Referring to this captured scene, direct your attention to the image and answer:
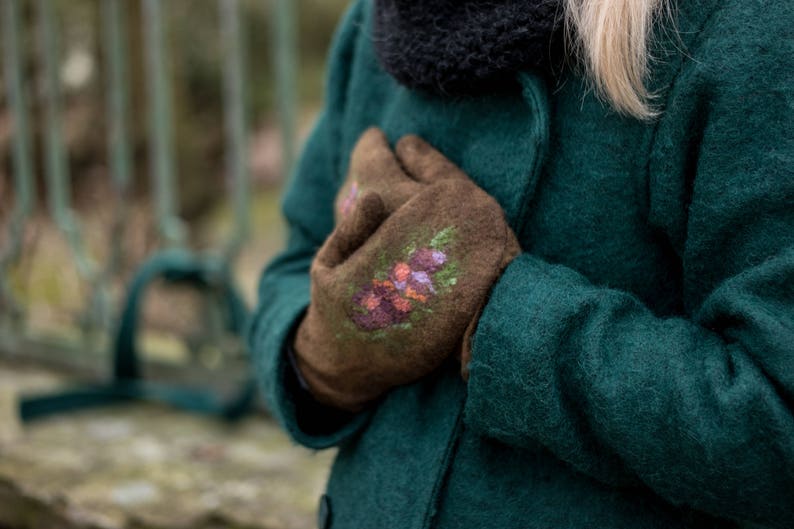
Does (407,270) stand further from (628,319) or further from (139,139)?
(139,139)

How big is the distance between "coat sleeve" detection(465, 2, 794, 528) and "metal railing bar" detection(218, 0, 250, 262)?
144 centimetres

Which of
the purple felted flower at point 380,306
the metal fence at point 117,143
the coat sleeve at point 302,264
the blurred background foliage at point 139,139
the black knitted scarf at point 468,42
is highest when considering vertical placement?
the black knitted scarf at point 468,42

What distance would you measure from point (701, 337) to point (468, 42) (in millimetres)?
401

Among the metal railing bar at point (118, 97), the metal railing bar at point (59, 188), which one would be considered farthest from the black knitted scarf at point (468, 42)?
the metal railing bar at point (59, 188)

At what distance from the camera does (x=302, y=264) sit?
145cm

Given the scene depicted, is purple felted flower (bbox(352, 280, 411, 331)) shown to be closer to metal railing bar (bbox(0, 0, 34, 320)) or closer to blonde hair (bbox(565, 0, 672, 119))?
blonde hair (bbox(565, 0, 672, 119))

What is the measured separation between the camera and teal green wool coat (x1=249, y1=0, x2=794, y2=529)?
92 cm

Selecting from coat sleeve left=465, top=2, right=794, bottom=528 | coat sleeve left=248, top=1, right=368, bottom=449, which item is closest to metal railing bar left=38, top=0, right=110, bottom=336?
coat sleeve left=248, top=1, right=368, bottom=449

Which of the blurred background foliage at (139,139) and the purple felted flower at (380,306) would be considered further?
the blurred background foliage at (139,139)

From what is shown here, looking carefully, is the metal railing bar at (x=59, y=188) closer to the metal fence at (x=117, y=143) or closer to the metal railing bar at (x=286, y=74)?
the metal fence at (x=117, y=143)

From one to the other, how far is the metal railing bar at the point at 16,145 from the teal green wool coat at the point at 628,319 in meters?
1.88

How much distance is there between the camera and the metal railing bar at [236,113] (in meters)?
2.32

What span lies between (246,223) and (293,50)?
0.44 meters

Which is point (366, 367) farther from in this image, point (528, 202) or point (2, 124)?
point (2, 124)
